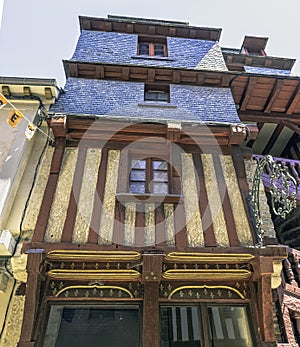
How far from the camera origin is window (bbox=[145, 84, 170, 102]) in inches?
252

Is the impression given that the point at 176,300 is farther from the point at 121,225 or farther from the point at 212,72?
the point at 212,72

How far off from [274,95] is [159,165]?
3.74 metres

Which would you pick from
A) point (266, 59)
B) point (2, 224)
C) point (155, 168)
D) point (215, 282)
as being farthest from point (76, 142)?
point (266, 59)

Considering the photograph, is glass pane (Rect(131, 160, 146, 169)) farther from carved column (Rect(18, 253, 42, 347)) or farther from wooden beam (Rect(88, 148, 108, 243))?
carved column (Rect(18, 253, 42, 347))

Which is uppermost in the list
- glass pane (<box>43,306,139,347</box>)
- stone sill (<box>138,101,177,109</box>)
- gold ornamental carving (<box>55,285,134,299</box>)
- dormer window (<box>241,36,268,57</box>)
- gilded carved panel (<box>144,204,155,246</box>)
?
dormer window (<box>241,36,268,57</box>)

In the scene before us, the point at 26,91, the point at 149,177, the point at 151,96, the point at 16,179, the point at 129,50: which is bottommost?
the point at 16,179

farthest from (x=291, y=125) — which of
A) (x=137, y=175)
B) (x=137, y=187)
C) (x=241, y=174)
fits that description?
(x=137, y=187)

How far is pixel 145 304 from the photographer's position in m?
3.59

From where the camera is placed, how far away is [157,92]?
6551 mm

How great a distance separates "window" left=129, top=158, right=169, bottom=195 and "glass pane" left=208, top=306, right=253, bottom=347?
1.85m

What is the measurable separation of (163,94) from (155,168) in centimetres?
239

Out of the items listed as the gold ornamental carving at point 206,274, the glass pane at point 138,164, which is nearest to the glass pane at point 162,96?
the glass pane at point 138,164

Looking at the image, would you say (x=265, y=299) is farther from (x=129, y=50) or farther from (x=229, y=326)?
(x=129, y=50)

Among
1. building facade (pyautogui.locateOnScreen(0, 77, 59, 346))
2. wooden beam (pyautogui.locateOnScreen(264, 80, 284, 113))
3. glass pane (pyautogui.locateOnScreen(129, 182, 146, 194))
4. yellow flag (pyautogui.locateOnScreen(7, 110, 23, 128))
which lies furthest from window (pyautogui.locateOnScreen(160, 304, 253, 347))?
wooden beam (pyautogui.locateOnScreen(264, 80, 284, 113))
